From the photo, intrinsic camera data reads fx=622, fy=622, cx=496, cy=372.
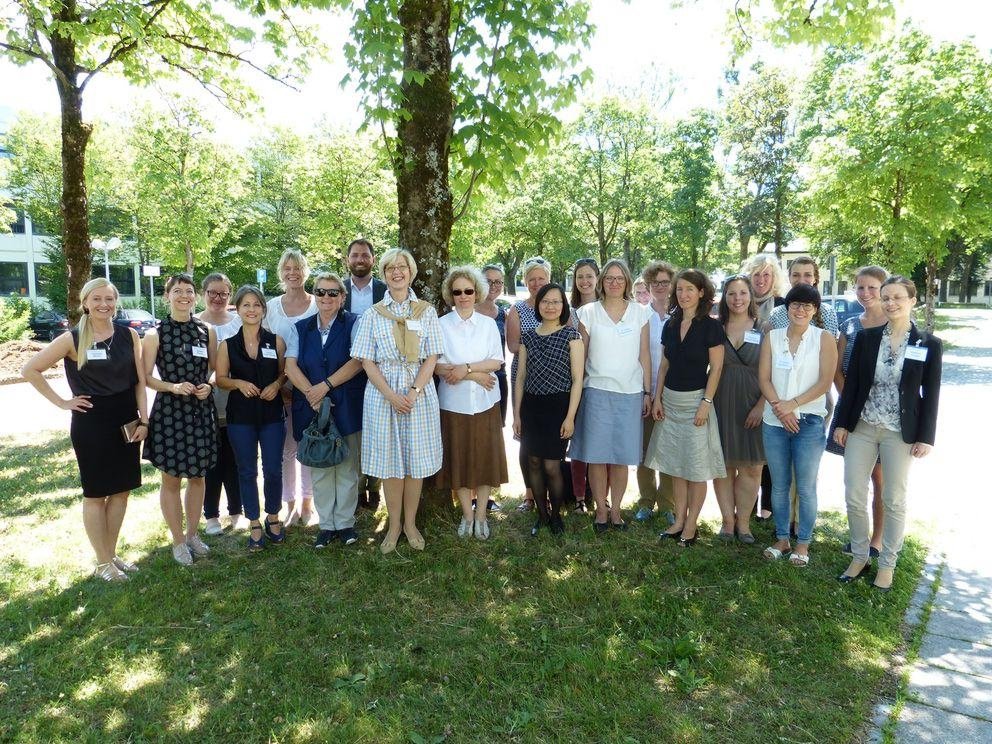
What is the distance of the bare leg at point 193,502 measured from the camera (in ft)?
15.7

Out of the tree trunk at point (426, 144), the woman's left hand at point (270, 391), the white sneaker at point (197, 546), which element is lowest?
the white sneaker at point (197, 546)

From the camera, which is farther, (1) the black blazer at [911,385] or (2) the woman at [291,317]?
(2) the woman at [291,317]

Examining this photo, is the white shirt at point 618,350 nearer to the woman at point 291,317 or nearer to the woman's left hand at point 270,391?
the woman at point 291,317

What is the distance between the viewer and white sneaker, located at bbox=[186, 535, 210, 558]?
486cm

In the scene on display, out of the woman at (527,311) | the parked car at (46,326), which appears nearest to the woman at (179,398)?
the woman at (527,311)

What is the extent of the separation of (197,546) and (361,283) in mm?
Answer: 2485

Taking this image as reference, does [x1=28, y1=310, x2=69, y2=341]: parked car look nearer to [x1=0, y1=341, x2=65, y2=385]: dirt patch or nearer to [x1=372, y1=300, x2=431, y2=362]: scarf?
[x1=0, y1=341, x2=65, y2=385]: dirt patch

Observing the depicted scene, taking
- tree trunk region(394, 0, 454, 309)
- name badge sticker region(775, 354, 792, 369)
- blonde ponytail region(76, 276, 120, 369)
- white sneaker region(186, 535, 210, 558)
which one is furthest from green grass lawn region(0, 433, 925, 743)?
tree trunk region(394, 0, 454, 309)

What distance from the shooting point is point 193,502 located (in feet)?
15.9

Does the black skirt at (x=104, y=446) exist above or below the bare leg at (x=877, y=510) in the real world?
above

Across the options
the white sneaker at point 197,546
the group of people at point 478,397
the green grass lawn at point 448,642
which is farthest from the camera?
the white sneaker at point 197,546

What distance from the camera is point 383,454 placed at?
183 inches

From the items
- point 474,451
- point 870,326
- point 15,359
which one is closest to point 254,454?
point 474,451

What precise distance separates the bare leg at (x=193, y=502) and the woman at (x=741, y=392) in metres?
4.08
